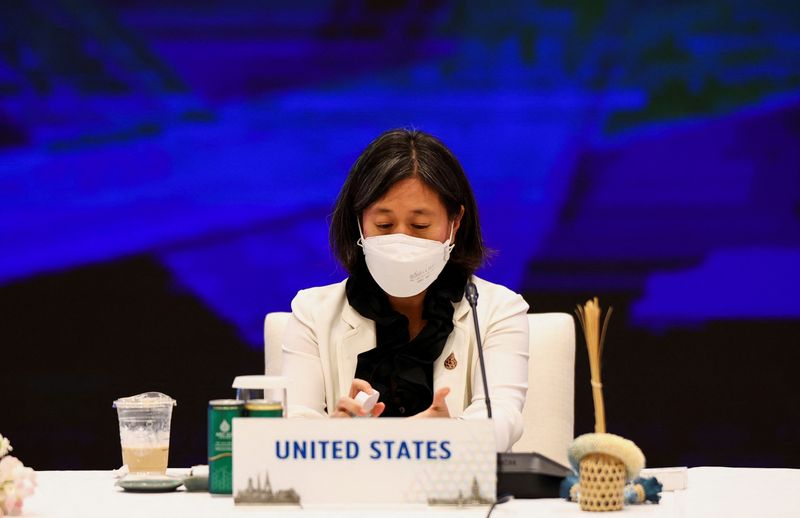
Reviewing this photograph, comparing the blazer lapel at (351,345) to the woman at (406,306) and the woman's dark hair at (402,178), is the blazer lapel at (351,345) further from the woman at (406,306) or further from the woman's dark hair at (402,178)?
the woman's dark hair at (402,178)

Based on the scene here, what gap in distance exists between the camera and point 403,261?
2.65 m

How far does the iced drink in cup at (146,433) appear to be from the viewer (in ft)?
7.52

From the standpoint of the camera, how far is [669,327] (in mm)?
4062

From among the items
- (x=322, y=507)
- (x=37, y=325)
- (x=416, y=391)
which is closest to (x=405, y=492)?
(x=322, y=507)

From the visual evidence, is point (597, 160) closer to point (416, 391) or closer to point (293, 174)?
point (293, 174)

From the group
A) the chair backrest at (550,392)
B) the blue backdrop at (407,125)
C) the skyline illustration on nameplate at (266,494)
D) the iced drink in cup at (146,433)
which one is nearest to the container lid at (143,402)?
the iced drink in cup at (146,433)

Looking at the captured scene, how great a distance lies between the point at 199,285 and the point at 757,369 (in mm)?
2019

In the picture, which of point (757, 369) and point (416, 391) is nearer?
point (416, 391)

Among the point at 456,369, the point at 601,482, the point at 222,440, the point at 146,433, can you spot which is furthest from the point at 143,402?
the point at 601,482

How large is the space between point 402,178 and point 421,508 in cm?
111

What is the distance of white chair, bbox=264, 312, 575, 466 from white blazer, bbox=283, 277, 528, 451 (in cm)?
8

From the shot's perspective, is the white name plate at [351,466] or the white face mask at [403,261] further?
the white face mask at [403,261]

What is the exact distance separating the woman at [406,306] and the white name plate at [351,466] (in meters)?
0.80

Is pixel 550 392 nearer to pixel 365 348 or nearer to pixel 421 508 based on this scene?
pixel 365 348
